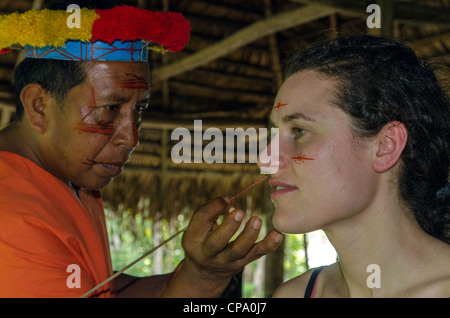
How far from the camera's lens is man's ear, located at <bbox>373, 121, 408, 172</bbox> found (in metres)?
1.51

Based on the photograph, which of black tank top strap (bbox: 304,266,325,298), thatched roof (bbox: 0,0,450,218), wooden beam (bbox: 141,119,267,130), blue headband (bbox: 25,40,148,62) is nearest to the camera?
black tank top strap (bbox: 304,266,325,298)

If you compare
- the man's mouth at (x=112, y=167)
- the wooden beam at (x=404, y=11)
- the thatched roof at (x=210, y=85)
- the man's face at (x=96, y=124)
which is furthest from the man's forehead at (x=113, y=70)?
the thatched roof at (x=210, y=85)

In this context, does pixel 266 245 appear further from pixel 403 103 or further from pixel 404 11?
pixel 404 11

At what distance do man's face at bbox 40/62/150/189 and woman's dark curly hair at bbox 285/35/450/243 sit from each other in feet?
1.91

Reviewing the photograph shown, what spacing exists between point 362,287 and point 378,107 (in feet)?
1.69

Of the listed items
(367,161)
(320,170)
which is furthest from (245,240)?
(367,161)

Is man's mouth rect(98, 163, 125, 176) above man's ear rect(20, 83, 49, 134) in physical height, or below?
below

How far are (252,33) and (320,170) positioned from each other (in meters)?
2.24

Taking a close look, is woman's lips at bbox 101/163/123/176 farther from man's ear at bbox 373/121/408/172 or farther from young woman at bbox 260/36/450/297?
man's ear at bbox 373/121/408/172

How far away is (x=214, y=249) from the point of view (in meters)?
1.64

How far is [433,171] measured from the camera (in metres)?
1.62

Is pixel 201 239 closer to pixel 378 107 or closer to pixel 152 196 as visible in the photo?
pixel 378 107

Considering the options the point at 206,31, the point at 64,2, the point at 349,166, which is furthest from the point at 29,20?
the point at 206,31

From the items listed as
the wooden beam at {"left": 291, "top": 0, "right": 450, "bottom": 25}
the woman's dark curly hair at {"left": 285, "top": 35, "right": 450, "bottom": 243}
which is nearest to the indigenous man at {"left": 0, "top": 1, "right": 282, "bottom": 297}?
the woman's dark curly hair at {"left": 285, "top": 35, "right": 450, "bottom": 243}
